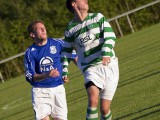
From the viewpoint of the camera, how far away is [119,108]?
1074 cm

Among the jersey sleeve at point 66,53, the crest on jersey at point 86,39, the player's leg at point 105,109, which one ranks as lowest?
the player's leg at point 105,109

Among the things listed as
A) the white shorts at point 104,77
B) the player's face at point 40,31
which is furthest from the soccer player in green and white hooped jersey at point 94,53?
the player's face at point 40,31

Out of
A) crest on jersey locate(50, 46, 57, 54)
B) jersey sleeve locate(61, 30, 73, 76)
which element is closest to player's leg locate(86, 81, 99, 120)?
jersey sleeve locate(61, 30, 73, 76)

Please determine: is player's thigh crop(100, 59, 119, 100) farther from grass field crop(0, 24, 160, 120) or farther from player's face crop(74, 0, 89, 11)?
grass field crop(0, 24, 160, 120)

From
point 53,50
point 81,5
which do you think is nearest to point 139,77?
point 53,50

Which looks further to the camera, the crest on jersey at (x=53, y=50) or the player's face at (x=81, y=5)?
the crest on jersey at (x=53, y=50)

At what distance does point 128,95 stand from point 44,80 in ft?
13.3

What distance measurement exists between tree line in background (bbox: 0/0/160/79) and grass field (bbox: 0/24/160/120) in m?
12.3

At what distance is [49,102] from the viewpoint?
27.1ft

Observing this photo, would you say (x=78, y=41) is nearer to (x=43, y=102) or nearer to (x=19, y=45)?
(x=43, y=102)

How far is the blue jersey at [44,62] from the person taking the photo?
27.1 ft

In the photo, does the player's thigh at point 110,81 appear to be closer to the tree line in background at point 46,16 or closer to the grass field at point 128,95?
the grass field at point 128,95

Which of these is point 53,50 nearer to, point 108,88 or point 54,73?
point 54,73

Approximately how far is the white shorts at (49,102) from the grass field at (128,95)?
1355 millimetres
